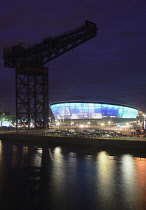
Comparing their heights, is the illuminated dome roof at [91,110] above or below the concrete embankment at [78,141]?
above

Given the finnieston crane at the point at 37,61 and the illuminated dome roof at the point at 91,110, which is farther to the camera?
the illuminated dome roof at the point at 91,110

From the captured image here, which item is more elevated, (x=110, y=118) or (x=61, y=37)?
(x=61, y=37)

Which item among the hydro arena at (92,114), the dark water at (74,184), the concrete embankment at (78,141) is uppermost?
the hydro arena at (92,114)

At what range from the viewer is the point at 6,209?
1538 cm

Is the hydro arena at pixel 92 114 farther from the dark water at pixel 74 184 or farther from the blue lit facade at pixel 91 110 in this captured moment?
the dark water at pixel 74 184

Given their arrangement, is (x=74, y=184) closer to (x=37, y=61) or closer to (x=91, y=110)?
(x=37, y=61)

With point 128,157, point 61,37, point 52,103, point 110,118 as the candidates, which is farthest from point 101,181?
point 52,103

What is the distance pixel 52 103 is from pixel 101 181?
108609mm

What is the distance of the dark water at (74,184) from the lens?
16.4 meters

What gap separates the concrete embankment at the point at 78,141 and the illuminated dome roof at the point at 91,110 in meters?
55.8

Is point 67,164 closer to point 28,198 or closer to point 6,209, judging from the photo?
point 28,198

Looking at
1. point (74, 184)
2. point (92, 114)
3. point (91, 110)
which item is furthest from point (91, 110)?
point (74, 184)

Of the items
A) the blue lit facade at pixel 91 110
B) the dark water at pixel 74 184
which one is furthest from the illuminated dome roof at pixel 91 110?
the dark water at pixel 74 184

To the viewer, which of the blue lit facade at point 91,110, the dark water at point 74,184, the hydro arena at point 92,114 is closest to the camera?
the dark water at point 74,184
